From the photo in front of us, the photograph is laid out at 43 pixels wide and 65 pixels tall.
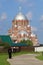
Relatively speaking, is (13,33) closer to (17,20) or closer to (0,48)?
(17,20)

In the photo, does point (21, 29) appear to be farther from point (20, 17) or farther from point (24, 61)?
point (24, 61)

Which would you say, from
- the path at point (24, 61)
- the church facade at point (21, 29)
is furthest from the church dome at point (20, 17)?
the path at point (24, 61)

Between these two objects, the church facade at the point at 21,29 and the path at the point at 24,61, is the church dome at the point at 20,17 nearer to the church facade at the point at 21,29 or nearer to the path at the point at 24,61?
the church facade at the point at 21,29

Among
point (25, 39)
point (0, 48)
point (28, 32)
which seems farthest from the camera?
point (28, 32)

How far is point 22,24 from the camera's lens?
138125 mm

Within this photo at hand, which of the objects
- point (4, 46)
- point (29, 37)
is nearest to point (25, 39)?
point (29, 37)

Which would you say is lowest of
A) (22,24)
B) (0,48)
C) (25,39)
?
(0,48)

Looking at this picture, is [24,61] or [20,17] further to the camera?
[20,17]

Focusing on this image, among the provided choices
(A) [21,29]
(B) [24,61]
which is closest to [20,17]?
(A) [21,29]

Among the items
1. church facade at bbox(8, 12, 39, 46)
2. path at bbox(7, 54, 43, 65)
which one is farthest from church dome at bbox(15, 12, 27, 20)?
path at bbox(7, 54, 43, 65)

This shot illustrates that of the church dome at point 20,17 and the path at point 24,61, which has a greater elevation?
the church dome at point 20,17

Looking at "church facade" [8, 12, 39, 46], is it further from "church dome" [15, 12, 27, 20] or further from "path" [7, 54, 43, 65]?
"path" [7, 54, 43, 65]

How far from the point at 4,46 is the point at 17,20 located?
3112 inches

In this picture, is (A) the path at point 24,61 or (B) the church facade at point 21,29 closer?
(A) the path at point 24,61
